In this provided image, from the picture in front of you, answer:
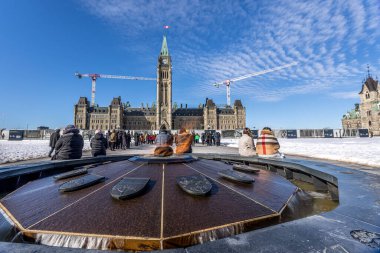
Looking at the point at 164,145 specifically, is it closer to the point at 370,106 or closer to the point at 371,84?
the point at 370,106

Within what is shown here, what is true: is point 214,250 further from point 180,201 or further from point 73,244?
point 73,244

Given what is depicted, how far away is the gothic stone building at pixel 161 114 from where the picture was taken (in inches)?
4286

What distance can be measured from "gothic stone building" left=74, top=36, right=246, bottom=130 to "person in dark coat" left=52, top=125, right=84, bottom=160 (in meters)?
99.9

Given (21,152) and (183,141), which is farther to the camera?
(21,152)

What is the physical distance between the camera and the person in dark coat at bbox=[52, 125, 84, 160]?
6.17 meters

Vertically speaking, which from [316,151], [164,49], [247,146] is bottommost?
[316,151]

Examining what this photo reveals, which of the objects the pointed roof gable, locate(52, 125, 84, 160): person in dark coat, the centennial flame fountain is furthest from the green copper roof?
the centennial flame fountain

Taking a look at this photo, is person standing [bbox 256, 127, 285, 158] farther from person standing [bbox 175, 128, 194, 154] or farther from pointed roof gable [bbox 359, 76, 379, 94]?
pointed roof gable [bbox 359, 76, 379, 94]

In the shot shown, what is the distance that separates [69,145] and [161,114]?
10376cm

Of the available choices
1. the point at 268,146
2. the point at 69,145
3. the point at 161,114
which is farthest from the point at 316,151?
the point at 161,114

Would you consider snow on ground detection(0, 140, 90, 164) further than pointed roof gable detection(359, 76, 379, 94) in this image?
No

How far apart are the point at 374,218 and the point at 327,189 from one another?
2.14 meters

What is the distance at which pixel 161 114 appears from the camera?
109 m

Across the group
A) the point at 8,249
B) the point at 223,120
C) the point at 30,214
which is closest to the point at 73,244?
the point at 8,249
